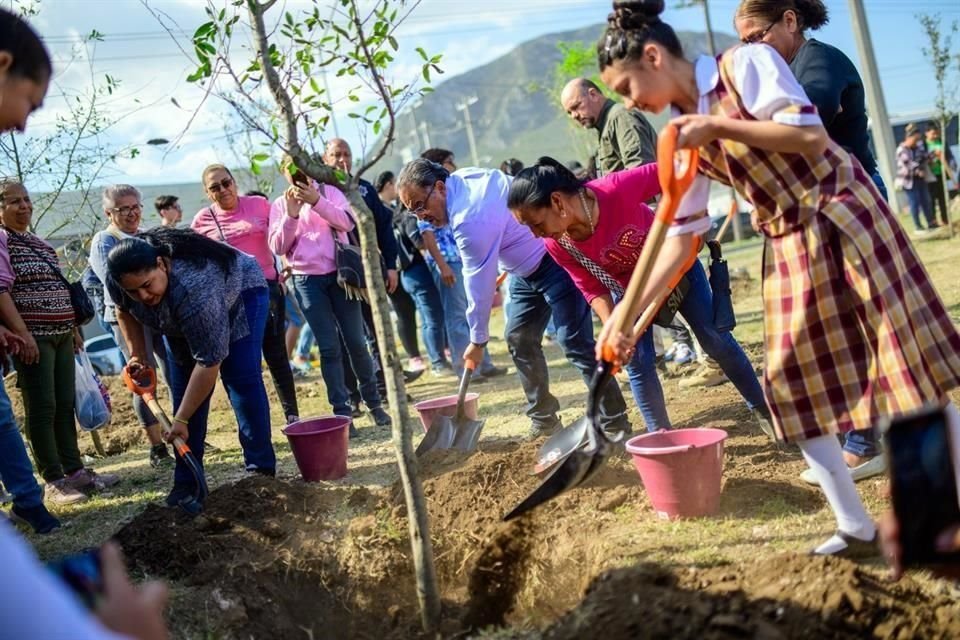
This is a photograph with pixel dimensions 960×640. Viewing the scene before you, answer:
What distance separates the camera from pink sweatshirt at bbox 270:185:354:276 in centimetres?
605

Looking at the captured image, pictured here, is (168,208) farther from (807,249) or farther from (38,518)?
(807,249)

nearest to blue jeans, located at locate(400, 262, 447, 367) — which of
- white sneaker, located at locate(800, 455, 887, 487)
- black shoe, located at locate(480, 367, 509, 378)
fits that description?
black shoe, located at locate(480, 367, 509, 378)

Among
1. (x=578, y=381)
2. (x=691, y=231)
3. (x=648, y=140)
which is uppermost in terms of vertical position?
(x=648, y=140)

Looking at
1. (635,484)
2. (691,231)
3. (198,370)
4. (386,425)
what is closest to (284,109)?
(691,231)

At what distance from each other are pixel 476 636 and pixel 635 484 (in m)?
1.29

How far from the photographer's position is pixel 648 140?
5180mm

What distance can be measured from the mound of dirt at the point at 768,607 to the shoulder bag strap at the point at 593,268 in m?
1.74

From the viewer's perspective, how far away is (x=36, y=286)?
4.96m

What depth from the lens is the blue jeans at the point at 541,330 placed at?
4.60 meters

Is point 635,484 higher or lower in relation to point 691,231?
lower

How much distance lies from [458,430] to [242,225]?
2395 mm

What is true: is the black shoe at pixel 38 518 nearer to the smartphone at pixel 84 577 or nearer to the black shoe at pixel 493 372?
the smartphone at pixel 84 577

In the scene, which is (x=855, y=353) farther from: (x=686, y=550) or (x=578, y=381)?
(x=578, y=381)

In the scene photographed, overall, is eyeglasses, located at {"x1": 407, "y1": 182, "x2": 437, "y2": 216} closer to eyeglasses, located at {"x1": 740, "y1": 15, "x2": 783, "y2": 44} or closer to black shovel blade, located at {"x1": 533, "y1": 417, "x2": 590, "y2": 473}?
black shovel blade, located at {"x1": 533, "y1": 417, "x2": 590, "y2": 473}
